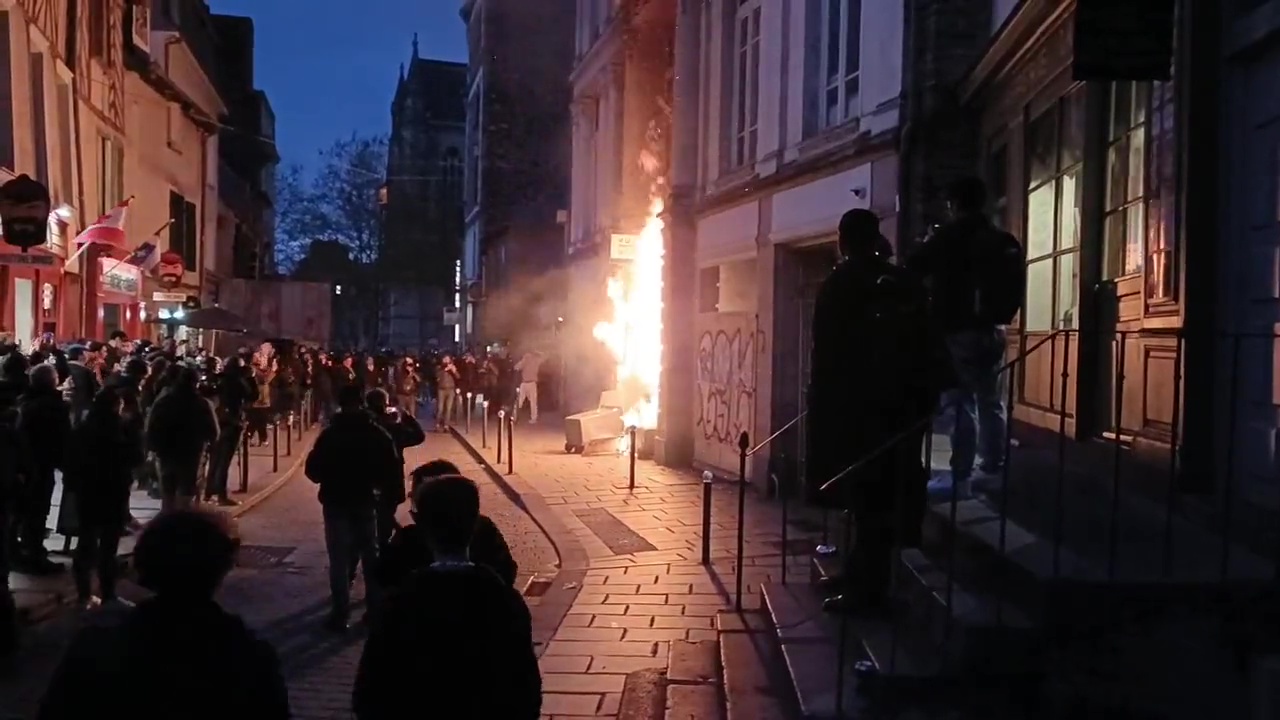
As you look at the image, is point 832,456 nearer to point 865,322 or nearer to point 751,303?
point 865,322

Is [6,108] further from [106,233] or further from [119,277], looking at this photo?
[119,277]

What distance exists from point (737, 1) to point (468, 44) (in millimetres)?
39265

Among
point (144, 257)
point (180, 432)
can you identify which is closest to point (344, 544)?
point (180, 432)

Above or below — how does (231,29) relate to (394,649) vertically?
above

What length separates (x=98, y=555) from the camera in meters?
8.93

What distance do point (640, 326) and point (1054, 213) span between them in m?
14.6

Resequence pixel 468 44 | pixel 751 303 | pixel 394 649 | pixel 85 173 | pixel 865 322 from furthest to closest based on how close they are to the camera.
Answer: pixel 468 44, pixel 85 173, pixel 751 303, pixel 865 322, pixel 394 649

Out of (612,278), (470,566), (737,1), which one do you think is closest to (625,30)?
(612,278)

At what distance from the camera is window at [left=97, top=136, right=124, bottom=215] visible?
22938 millimetres

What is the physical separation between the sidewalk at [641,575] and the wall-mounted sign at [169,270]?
38.4 feet

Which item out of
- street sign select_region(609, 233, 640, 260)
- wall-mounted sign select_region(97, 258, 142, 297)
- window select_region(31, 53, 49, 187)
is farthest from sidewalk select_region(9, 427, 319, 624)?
street sign select_region(609, 233, 640, 260)

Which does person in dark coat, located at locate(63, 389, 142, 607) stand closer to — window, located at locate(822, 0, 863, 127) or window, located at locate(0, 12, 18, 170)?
window, located at locate(822, 0, 863, 127)

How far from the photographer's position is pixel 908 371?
20.2 ft

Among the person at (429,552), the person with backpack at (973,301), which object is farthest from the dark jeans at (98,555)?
the person with backpack at (973,301)
